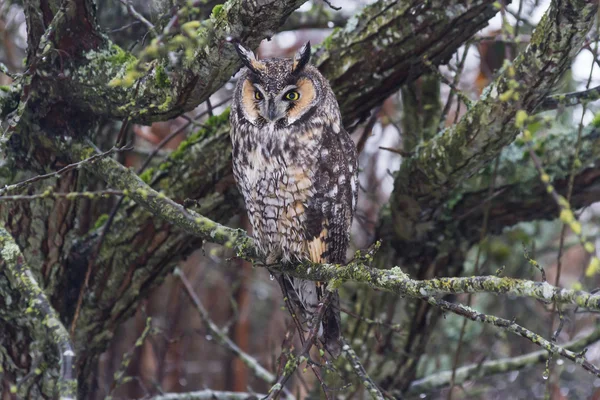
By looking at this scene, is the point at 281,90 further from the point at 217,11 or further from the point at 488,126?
the point at 488,126

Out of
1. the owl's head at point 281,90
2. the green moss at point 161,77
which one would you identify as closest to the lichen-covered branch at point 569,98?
the owl's head at point 281,90

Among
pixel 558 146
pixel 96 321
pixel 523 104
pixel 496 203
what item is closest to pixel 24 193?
pixel 96 321

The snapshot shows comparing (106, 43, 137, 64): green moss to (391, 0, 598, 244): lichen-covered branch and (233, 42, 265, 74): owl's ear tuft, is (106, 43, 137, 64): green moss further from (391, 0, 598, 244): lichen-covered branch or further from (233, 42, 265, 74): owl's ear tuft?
(391, 0, 598, 244): lichen-covered branch

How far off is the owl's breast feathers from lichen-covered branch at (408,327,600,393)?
1.31m

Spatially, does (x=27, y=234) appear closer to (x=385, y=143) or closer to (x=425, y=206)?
(x=425, y=206)

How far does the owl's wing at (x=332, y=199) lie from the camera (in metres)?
2.57

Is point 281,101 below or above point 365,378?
above

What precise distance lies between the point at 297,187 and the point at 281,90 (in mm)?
391

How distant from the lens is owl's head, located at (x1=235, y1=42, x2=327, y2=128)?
249 cm

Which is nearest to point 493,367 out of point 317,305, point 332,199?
point 317,305

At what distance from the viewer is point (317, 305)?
2652 mm

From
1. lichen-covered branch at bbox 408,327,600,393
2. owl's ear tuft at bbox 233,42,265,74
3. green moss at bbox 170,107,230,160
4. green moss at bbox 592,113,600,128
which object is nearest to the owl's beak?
owl's ear tuft at bbox 233,42,265,74

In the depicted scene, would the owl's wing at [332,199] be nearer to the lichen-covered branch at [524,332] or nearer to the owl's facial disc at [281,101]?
the owl's facial disc at [281,101]

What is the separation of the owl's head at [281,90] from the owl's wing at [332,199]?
0.15 m
